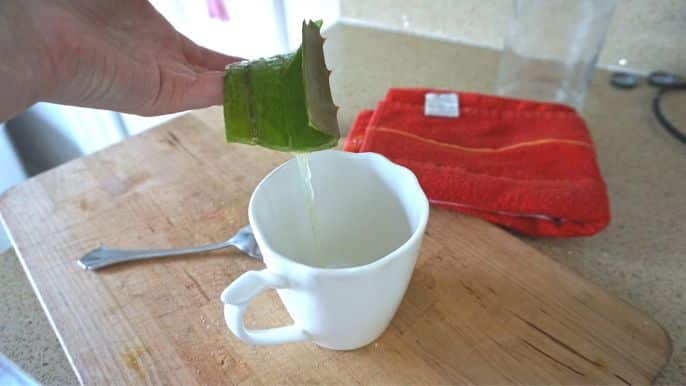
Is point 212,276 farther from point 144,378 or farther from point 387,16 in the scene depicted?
point 387,16

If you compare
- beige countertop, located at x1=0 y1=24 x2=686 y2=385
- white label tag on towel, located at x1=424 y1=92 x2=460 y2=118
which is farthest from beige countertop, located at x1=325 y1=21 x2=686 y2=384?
white label tag on towel, located at x1=424 y1=92 x2=460 y2=118

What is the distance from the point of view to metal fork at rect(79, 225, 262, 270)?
52 centimetres

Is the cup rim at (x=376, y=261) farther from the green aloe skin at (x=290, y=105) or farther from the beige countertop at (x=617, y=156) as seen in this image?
the beige countertop at (x=617, y=156)

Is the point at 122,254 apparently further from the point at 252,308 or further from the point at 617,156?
the point at 617,156

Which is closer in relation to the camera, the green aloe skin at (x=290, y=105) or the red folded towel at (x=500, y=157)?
the green aloe skin at (x=290, y=105)

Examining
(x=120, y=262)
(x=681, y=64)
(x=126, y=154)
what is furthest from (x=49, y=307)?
(x=681, y=64)

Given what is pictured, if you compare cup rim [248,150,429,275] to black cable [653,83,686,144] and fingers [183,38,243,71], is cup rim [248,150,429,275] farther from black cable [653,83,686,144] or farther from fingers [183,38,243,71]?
black cable [653,83,686,144]

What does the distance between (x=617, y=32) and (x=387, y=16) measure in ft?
1.29

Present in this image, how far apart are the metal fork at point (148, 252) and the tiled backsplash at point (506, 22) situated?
0.57 metres

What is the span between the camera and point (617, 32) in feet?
2.50

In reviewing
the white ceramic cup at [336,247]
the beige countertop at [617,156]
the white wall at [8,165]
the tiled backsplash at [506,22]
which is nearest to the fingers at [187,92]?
the white ceramic cup at [336,247]

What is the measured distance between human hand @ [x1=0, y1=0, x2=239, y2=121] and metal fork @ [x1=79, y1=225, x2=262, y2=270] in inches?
5.6

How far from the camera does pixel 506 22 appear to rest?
82cm

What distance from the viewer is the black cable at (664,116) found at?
2.23 ft
